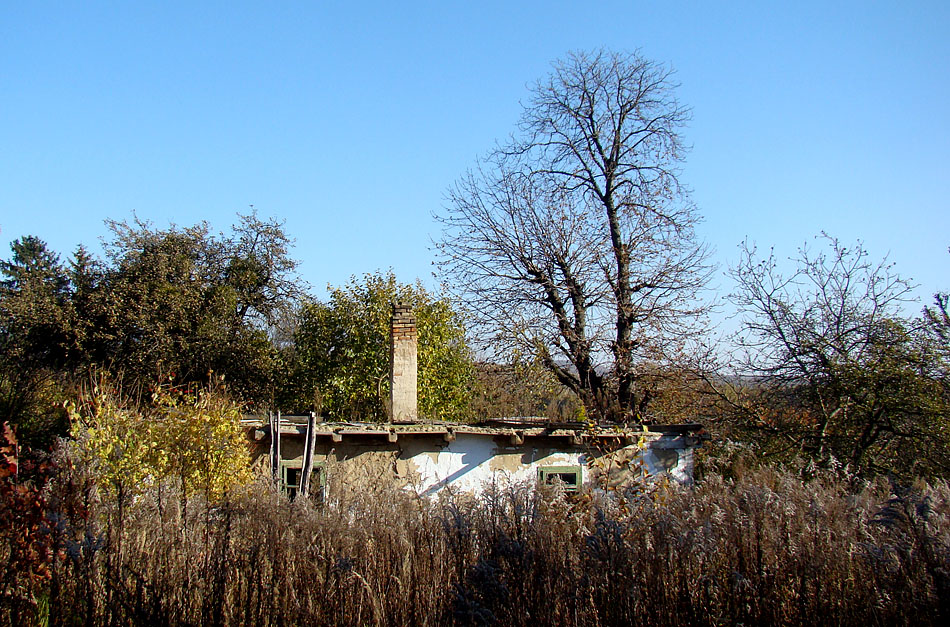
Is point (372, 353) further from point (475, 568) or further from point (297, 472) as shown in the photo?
point (475, 568)

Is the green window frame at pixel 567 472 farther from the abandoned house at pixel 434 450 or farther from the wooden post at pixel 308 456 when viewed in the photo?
the wooden post at pixel 308 456

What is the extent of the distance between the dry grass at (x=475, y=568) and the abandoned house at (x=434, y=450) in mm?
6220

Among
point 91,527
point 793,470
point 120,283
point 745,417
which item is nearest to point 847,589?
point 91,527

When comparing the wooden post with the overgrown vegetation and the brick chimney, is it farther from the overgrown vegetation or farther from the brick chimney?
the overgrown vegetation

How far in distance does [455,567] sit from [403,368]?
9627 millimetres

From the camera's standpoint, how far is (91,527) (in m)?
3.71

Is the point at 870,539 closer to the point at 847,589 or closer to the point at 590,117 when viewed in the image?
the point at 847,589

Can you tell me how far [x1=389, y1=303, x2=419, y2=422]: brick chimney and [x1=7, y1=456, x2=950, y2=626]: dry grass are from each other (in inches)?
350

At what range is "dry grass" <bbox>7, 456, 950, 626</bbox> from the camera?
11.9 feet

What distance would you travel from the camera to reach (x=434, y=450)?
38.6 feet

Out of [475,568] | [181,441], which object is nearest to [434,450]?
[181,441]

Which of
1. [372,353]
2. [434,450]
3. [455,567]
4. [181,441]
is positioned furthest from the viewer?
[372,353]

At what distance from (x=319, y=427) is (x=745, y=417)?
24.0 feet

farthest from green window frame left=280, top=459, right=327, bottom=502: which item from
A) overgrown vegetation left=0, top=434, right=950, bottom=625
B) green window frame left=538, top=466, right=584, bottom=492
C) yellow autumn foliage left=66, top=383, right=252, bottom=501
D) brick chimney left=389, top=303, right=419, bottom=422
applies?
overgrown vegetation left=0, top=434, right=950, bottom=625
